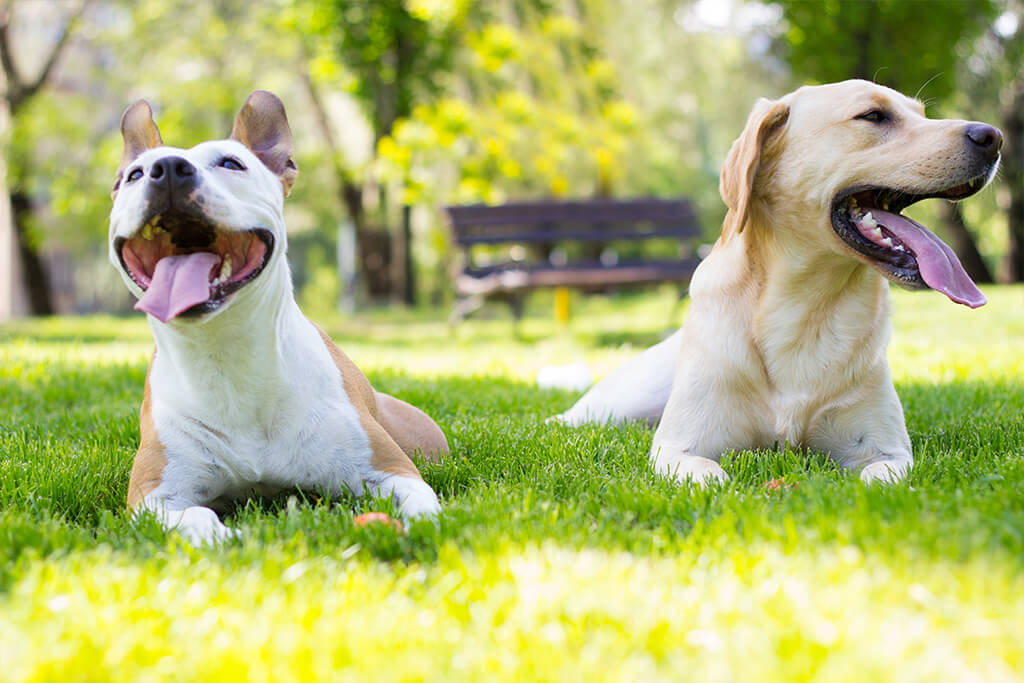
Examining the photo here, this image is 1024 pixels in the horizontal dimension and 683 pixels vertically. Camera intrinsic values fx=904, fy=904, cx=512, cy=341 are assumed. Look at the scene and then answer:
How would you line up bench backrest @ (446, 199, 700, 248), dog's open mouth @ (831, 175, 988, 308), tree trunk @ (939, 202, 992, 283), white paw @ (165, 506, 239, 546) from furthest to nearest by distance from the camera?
1. tree trunk @ (939, 202, 992, 283)
2. bench backrest @ (446, 199, 700, 248)
3. dog's open mouth @ (831, 175, 988, 308)
4. white paw @ (165, 506, 239, 546)

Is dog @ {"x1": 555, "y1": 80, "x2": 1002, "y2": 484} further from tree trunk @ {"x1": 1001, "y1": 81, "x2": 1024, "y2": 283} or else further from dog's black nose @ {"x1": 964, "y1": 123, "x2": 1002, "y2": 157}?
tree trunk @ {"x1": 1001, "y1": 81, "x2": 1024, "y2": 283}

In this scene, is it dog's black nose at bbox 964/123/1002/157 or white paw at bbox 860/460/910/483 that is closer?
white paw at bbox 860/460/910/483

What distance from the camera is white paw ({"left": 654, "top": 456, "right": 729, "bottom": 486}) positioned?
308 cm

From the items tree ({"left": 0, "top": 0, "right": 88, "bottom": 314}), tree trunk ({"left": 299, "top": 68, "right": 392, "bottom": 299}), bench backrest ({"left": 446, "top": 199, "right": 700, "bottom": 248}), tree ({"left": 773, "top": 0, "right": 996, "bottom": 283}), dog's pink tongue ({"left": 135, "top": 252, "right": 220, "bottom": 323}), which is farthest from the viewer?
tree trunk ({"left": 299, "top": 68, "right": 392, "bottom": 299})

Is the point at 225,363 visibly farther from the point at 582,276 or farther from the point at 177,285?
the point at 582,276

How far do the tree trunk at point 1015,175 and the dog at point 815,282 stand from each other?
52.3 feet

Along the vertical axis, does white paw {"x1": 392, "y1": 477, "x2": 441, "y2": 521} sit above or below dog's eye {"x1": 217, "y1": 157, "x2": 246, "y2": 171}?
below

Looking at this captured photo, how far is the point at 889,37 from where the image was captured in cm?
1597

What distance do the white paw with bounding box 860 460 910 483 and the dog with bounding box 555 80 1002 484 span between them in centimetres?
2

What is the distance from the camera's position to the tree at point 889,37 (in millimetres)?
15508

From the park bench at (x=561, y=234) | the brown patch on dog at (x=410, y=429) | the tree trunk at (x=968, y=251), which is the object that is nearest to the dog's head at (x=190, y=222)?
the brown patch on dog at (x=410, y=429)

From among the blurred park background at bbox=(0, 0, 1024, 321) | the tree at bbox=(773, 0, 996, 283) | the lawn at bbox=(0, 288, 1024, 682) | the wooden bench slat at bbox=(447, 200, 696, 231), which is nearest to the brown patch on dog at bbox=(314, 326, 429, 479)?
the lawn at bbox=(0, 288, 1024, 682)

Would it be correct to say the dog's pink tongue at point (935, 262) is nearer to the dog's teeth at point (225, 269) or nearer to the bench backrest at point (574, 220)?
the dog's teeth at point (225, 269)

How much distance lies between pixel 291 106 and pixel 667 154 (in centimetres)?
1138
